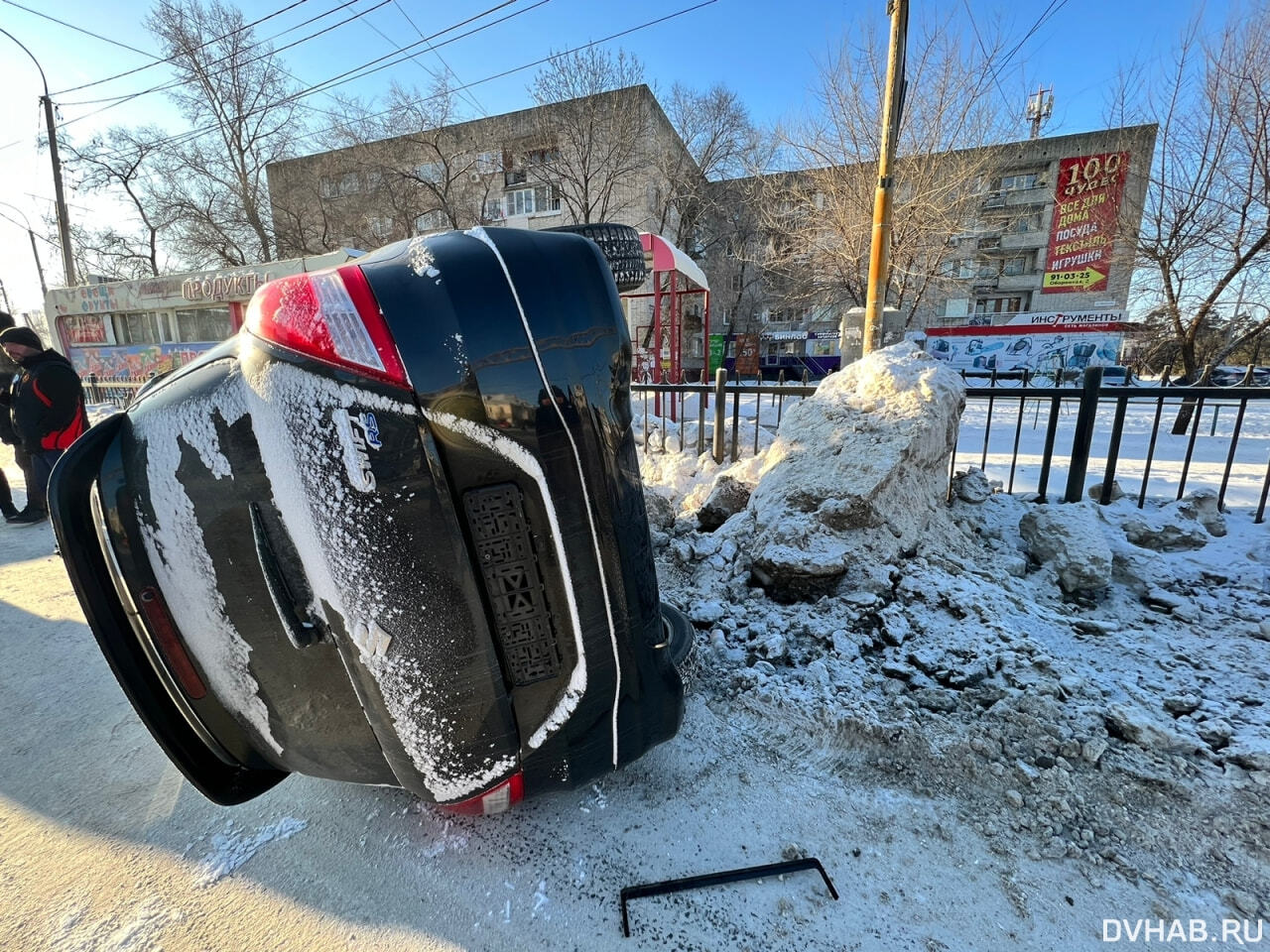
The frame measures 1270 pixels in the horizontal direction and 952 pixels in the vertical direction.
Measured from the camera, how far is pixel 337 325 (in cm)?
109

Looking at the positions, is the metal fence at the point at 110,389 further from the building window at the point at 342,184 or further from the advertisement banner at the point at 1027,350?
the advertisement banner at the point at 1027,350

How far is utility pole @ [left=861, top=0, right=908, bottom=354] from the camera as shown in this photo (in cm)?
768

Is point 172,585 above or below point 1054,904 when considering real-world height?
above

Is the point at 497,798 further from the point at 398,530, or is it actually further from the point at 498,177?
the point at 498,177

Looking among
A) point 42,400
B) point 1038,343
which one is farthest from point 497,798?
point 1038,343

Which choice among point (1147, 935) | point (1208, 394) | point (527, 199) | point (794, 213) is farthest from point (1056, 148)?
point (1147, 935)

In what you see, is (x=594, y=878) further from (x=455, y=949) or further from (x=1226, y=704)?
(x=1226, y=704)

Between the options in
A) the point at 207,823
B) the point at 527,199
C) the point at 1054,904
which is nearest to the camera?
the point at 1054,904

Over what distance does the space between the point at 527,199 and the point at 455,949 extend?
32.7 m

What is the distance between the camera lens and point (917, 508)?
3242 mm

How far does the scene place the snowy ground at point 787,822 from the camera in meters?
1.39

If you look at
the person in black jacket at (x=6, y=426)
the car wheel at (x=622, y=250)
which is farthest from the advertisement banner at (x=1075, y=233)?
the person in black jacket at (x=6, y=426)

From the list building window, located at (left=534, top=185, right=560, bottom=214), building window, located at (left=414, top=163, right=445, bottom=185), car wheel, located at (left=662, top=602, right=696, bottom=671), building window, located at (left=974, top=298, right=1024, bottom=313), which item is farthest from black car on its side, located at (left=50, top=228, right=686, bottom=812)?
building window, located at (left=974, top=298, right=1024, bottom=313)

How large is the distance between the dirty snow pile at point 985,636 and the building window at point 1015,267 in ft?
125
